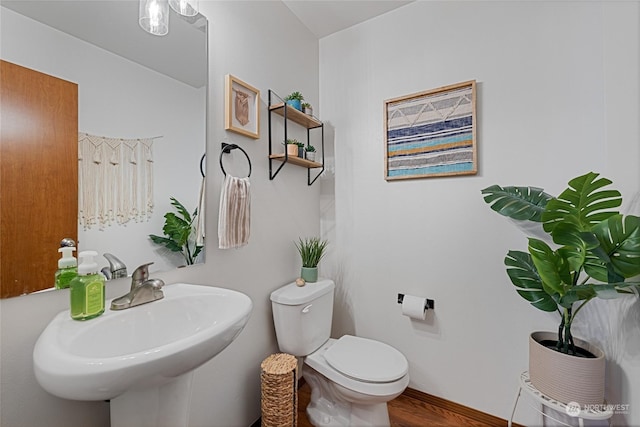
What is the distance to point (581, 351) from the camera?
1185 mm

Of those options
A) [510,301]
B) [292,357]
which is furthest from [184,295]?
[510,301]

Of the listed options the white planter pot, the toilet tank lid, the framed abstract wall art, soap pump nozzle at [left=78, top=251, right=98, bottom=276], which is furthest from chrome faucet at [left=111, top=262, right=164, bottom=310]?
the white planter pot

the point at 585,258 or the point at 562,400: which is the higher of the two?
the point at 585,258

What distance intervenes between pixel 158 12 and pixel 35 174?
0.70 meters

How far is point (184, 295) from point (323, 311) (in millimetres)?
841

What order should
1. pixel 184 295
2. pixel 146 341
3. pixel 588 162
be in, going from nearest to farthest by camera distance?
pixel 146 341 → pixel 184 295 → pixel 588 162

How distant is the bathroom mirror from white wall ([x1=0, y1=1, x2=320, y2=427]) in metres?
0.09

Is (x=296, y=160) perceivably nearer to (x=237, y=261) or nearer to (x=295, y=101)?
(x=295, y=101)

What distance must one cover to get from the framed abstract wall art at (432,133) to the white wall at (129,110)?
1.14m

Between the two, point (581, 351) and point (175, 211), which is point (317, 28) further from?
point (581, 351)

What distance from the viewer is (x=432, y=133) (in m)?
1.64

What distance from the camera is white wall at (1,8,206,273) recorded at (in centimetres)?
76

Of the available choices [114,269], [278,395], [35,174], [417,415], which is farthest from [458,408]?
[35,174]

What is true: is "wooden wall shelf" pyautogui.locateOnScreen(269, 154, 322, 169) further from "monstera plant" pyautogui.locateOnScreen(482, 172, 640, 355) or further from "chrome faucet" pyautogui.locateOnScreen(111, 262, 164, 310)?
"monstera plant" pyautogui.locateOnScreen(482, 172, 640, 355)
